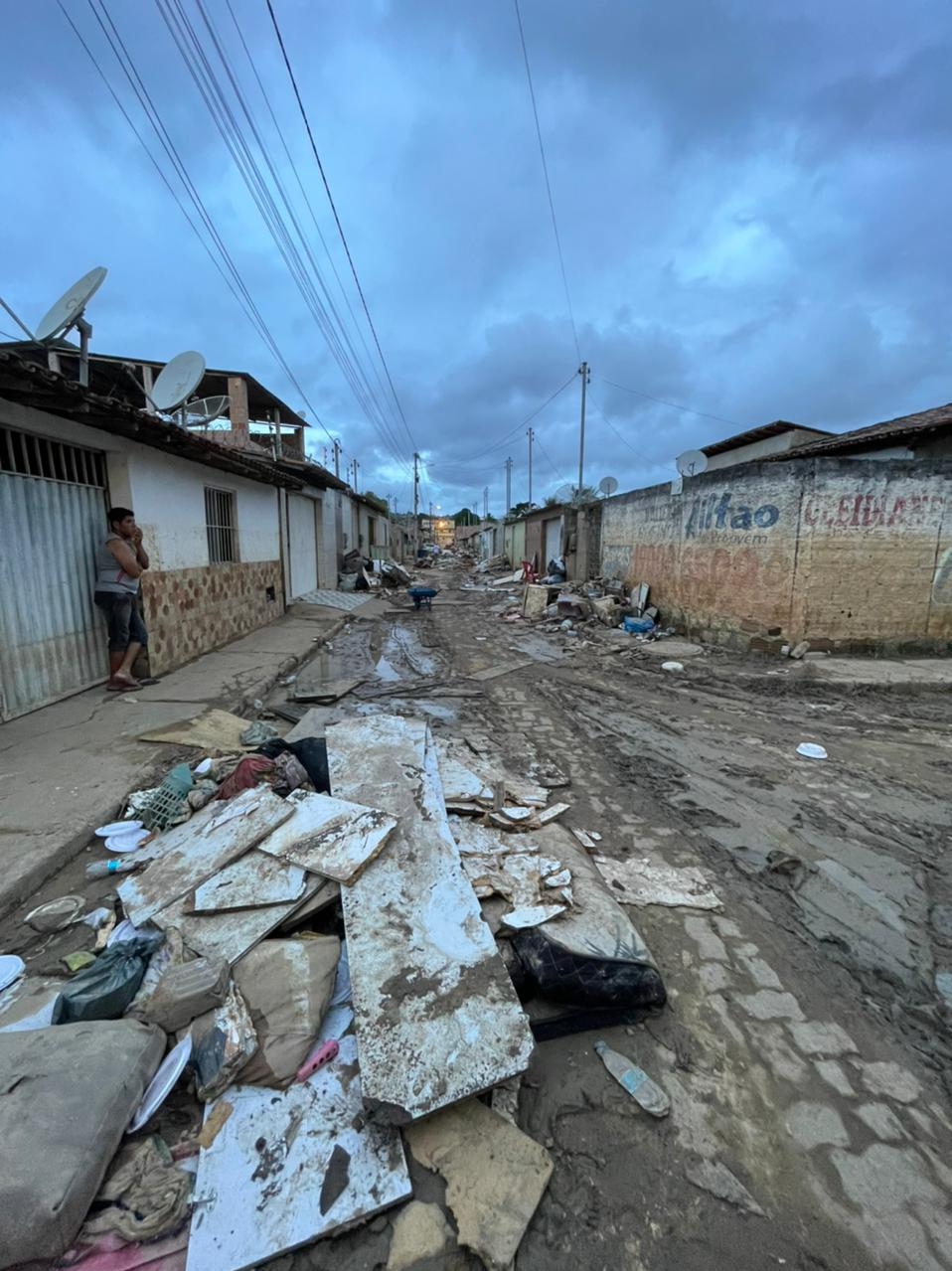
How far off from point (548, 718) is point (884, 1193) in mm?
4236

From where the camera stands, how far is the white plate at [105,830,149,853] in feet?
9.77

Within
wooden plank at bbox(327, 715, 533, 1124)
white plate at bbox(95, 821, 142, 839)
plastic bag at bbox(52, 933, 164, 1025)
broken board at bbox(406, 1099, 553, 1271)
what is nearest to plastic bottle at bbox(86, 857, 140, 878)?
white plate at bbox(95, 821, 142, 839)

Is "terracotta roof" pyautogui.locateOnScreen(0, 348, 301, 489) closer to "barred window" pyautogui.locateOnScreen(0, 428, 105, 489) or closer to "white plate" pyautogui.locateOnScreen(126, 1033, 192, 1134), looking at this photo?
"barred window" pyautogui.locateOnScreen(0, 428, 105, 489)

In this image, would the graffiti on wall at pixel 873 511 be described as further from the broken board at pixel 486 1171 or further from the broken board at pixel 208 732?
the broken board at pixel 486 1171

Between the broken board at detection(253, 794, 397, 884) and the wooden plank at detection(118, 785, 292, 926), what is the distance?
0.11 metres

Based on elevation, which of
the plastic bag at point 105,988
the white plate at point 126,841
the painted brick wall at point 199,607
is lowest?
the white plate at point 126,841

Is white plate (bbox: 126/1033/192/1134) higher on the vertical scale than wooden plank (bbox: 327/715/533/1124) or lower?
lower

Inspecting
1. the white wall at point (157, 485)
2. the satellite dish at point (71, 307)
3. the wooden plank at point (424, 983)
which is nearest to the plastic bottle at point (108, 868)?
the wooden plank at point (424, 983)

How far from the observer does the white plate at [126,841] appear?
2.98 meters

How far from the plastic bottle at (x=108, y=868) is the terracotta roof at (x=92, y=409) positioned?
3203mm

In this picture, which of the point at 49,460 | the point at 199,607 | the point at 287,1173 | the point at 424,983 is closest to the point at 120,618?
the point at 49,460

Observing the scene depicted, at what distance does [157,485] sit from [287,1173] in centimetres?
674

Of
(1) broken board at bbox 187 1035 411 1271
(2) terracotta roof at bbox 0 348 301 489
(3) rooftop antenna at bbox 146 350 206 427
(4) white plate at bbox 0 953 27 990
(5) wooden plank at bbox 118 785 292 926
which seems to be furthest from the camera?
(3) rooftop antenna at bbox 146 350 206 427

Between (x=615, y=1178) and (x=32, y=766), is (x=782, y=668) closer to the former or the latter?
(x=615, y=1178)
